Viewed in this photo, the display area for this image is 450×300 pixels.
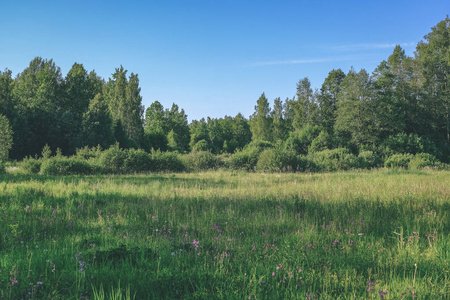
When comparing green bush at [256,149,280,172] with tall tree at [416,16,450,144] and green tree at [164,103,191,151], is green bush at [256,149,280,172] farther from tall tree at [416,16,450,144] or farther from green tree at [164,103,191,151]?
green tree at [164,103,191,151]

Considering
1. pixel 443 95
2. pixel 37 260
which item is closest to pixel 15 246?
pixel 37 260

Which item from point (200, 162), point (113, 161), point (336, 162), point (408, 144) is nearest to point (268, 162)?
point (200, 162)

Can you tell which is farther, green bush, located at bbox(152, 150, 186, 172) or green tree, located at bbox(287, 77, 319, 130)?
green tree, located at bbox(287, 77, 319, 130)

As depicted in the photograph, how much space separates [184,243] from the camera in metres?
4.09

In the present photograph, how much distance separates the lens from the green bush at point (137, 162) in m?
22.7

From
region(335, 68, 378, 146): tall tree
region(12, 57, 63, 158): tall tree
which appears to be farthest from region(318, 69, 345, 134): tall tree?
region(12, 57, 63, 158): tall tree

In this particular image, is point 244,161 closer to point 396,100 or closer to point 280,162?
point 280,162

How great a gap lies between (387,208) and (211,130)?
84302mm

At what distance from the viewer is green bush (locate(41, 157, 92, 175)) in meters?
19.4

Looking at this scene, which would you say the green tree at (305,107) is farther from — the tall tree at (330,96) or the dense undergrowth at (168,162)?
the dense undergrowth at (168,162)

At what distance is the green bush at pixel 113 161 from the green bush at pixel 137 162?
33cm

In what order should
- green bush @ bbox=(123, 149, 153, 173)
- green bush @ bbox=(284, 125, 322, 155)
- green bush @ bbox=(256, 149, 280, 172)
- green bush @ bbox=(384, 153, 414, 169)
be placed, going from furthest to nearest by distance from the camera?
1. green bush @ bbox=(284, 125, 322, 155)
2. green bush @ bbox=(384, 153, 414, 169)
3. green bush @ bbox=(256, 149, 280, 172)
4. green bush @ bbox=(123, 149, 153, 173)

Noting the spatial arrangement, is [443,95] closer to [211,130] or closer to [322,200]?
[322,200]

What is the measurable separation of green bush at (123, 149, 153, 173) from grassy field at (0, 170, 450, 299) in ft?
52.5
